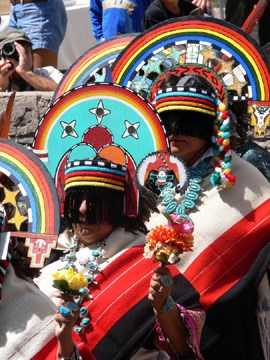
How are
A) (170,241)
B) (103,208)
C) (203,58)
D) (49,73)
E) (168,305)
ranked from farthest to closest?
(49,73), (203,58), (103,208), (168,305), (170,241)

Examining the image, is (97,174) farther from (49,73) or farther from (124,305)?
(49,73)

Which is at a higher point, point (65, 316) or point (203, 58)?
point (203, 58)

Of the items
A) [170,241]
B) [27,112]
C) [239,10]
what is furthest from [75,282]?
[239,10]

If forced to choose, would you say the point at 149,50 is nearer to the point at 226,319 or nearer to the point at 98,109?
the point at 98,109

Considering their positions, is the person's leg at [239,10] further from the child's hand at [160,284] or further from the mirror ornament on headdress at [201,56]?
the child's hand at [160,284]

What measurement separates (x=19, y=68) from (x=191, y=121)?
7.79 ft

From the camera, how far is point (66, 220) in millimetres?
5039

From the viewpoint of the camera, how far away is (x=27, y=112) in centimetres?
728

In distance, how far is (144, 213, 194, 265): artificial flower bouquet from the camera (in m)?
4.32

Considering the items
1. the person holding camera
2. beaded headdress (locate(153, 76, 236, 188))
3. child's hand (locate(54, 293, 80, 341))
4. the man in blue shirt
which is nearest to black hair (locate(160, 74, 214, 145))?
beaded headdress (locate(153, 76, 236, 188))

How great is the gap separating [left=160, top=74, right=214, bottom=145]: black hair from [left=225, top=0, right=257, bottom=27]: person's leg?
116 inches

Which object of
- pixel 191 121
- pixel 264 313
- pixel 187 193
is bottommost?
pixel 264 313

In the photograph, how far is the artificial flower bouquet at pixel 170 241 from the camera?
4.32 m

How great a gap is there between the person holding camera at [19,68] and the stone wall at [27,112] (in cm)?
31
